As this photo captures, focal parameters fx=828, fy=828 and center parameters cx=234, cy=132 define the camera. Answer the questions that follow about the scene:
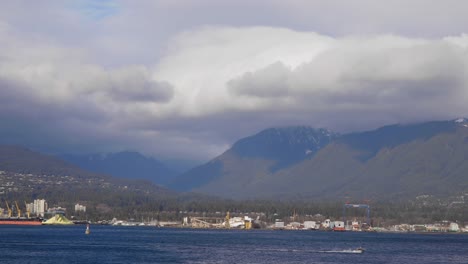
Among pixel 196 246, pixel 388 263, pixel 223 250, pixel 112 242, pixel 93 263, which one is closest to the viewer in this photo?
pixel 93 263

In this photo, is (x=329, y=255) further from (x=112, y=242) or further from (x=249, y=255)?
(x=112, y=242)

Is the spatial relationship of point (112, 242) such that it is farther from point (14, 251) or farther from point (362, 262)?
point (362, 262)

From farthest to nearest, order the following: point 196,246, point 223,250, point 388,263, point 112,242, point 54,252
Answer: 1. point 112,242
2. point 196,246
3. point 223,250
4. point 54,252
5. point 388,263

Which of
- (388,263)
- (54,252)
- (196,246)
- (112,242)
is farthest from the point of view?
(112,242)

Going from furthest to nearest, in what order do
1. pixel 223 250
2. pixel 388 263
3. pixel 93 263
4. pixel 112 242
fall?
pixel 112 242 < pixel 223 250 < pixel 388 263 < pixel 93 263

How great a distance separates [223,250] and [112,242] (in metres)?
34.5

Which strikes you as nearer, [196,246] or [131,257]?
[131,257]

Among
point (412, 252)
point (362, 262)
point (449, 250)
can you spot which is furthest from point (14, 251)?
point (449, 250)

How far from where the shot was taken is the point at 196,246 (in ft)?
527

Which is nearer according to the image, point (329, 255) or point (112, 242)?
point (329, 255)

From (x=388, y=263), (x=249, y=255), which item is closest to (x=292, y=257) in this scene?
(x=249, y=255)

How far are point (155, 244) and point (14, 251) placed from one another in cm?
3442

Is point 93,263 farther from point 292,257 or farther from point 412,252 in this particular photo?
point 412,252

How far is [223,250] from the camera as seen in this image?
148m
